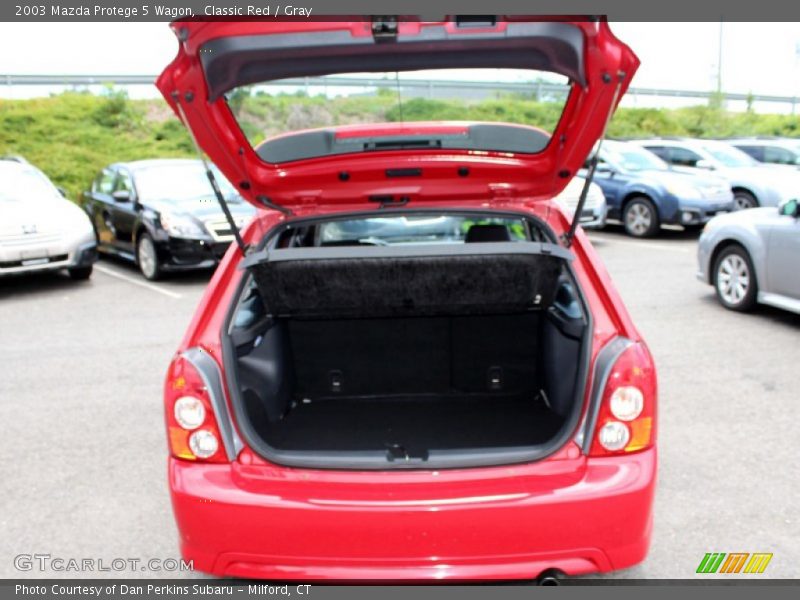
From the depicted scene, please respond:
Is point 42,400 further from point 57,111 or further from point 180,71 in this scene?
point 57,111

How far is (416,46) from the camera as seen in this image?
8.64 ft

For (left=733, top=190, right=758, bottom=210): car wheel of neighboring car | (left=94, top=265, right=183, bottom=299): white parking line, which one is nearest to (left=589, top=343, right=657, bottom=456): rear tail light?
(left=94, top=265, right=183, bottom=299): white parking line

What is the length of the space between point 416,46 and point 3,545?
112 inches

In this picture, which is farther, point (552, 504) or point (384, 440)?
point (384, 440)

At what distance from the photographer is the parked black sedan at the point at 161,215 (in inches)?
367

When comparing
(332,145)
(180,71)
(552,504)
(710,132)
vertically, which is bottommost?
(710,132)

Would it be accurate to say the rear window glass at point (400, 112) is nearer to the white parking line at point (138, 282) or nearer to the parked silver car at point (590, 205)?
the white parking line at point (138, 282)

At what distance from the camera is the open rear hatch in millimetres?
2553

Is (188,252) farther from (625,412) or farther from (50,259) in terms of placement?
(625,412)

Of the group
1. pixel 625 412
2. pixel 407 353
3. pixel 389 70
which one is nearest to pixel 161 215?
pixel 407 353

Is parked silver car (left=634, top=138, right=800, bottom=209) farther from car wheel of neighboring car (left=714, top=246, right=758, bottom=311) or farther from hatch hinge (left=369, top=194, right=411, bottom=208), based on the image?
hatch hinge (left=369, top=194, right=411, bottom=208)

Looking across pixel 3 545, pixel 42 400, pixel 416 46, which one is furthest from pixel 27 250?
pixel 416 46

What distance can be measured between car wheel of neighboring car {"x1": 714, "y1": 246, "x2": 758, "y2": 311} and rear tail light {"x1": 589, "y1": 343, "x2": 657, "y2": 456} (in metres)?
4.99

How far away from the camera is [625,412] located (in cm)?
266
